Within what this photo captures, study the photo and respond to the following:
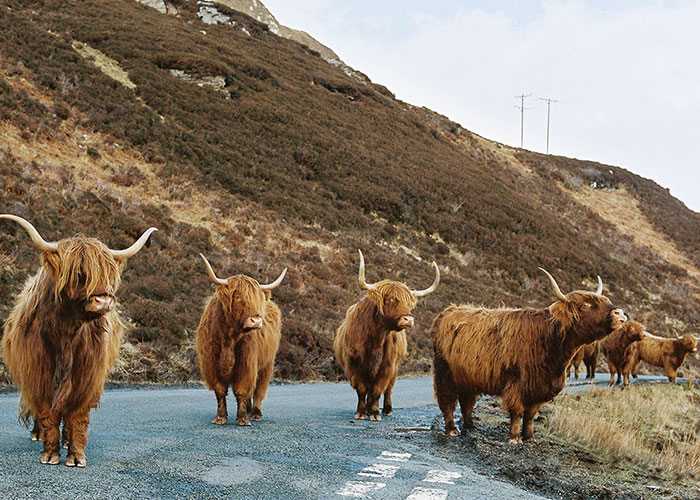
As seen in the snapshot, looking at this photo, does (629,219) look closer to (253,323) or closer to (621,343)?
(621,343)

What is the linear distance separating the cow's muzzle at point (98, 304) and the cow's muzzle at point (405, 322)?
3.99 meters

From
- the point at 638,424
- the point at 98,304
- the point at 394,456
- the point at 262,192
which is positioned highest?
the point at 262,192

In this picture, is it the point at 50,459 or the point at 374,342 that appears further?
the point at 374,342

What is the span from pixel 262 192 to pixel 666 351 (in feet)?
50.4

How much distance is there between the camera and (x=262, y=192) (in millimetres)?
25938

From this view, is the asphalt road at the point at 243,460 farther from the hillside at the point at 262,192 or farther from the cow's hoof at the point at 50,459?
the hillside at the point at 262,192

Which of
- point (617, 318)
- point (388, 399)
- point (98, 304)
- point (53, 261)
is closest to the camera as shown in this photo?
point (98, 304)

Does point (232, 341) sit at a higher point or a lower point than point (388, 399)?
higher

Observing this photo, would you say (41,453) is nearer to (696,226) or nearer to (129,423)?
(129,423)

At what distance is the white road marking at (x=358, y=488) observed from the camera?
13.4ft

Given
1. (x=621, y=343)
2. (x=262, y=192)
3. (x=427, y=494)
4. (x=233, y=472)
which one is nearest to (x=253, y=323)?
(x=233, y=472)

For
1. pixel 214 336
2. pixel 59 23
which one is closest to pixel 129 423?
pixel 214 336

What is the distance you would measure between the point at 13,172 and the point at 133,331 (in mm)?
8317

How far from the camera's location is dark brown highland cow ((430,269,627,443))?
6.51 m
